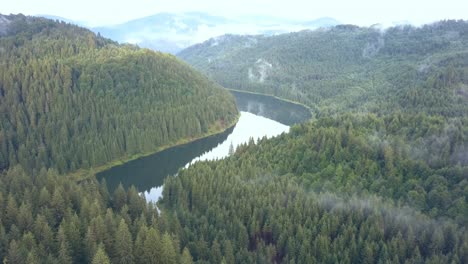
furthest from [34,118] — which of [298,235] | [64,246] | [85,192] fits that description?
[298,235]

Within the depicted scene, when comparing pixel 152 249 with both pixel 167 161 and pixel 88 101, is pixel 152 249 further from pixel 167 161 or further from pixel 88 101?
pixel 88 101

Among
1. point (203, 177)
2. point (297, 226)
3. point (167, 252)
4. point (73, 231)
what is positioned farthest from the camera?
point (203, 177)

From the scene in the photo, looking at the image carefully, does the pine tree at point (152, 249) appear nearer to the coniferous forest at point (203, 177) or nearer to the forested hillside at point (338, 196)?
the coniferous forest at point (203, 177)

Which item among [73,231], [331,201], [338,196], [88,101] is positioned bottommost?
[338,196]

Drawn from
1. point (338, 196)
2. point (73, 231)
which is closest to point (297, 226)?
point (338, 196)

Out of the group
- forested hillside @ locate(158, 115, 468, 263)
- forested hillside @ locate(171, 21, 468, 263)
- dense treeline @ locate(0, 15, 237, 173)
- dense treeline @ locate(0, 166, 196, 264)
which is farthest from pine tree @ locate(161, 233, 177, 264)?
dense treeline @ locate(0, 15, 237, 173)

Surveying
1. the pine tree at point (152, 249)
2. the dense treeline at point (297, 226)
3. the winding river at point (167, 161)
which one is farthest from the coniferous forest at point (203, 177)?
the winding river at point (167, 161)

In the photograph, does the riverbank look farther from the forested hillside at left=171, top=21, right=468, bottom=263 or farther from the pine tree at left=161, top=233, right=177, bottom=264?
the pine tree at left=161, top=233, right=177, bottom=264
